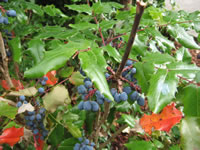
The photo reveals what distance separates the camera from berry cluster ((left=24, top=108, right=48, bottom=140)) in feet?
3.08

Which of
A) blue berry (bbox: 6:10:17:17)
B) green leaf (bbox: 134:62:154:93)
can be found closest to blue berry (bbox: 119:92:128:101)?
green leaf (bbox: 134:62:154:93)

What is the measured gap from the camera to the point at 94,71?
49 cm

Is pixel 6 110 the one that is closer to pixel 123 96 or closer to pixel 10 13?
pixel 123 96

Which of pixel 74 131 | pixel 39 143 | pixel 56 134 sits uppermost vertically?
pixel 74 131

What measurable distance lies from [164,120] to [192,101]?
0.36 m

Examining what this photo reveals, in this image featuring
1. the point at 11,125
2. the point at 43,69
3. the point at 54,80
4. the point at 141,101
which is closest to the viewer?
the point at 43,69

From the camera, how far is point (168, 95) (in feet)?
1.69

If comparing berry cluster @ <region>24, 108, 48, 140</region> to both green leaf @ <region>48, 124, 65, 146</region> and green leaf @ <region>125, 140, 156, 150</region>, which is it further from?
green leaf @ <region>125, 140, 156, 150</region>

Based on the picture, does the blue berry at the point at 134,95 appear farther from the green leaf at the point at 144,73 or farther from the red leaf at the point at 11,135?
the red leaf at the point at 11,135

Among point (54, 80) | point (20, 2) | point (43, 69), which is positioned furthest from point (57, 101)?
point (20, 2)

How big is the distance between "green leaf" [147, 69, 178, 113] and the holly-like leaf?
7 centimetres

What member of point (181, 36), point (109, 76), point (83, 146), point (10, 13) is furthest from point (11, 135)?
point (181, 36)

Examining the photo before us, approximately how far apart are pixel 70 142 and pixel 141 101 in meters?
0.58

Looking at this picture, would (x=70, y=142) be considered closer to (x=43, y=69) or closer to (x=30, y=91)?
(x=30, y=91)
